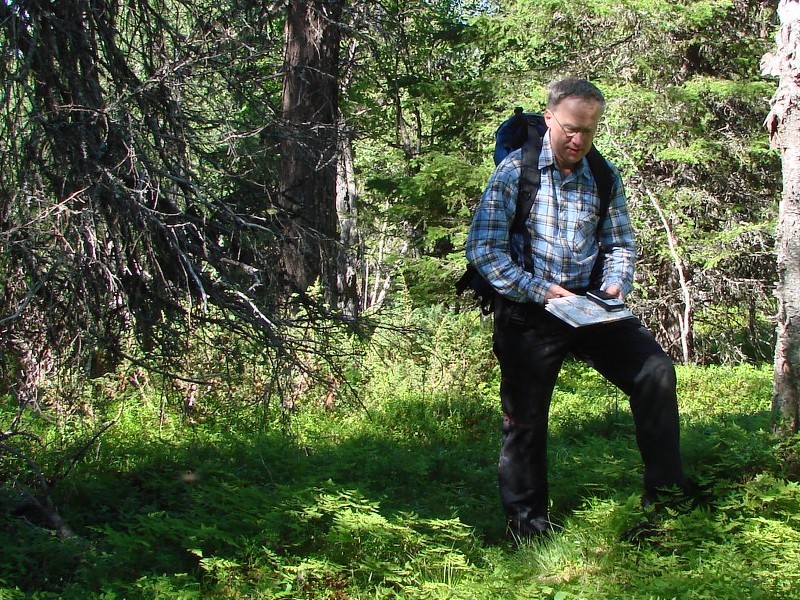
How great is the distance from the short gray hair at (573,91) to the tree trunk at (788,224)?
2.10 m

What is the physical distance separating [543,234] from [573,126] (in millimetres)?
548

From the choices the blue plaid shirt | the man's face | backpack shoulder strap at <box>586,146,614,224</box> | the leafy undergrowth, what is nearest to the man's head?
the man's face

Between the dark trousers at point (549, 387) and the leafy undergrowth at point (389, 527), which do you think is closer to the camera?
the leafy undergrowth at point (389, 527)

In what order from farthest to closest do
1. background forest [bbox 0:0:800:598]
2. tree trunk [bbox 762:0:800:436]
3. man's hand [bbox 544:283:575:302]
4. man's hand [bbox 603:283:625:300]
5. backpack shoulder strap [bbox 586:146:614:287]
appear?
tree trunk [bbox 762:0:800:436], backpack shoulder strap [bbox 586:146:614:287], man's hand [bbox 603:283:625:300], man's hand [bbox 544:283:575:302], background forest [bbox 0:0:800:598]

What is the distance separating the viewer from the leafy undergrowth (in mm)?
3439

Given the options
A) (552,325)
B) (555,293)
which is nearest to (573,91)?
(555,293)

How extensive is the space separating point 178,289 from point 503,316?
75.2 inches

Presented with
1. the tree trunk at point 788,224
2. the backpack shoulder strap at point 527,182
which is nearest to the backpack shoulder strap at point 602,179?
the backpack shoulder strap at point 527,182

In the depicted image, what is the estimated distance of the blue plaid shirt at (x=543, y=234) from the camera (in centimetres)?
402

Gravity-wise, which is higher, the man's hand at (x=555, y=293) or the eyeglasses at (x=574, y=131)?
the eyeglasses at (x=574, y=131)

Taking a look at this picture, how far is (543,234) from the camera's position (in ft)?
13.5

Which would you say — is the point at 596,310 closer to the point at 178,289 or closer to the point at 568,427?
the point at 178,289

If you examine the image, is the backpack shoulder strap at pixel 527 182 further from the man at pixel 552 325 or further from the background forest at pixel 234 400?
the background forest at pixel 234 400

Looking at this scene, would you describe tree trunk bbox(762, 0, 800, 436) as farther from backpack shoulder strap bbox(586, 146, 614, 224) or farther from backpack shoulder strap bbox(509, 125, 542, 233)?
backpack shoulder strap bbox(509, 125, 542, 233)
